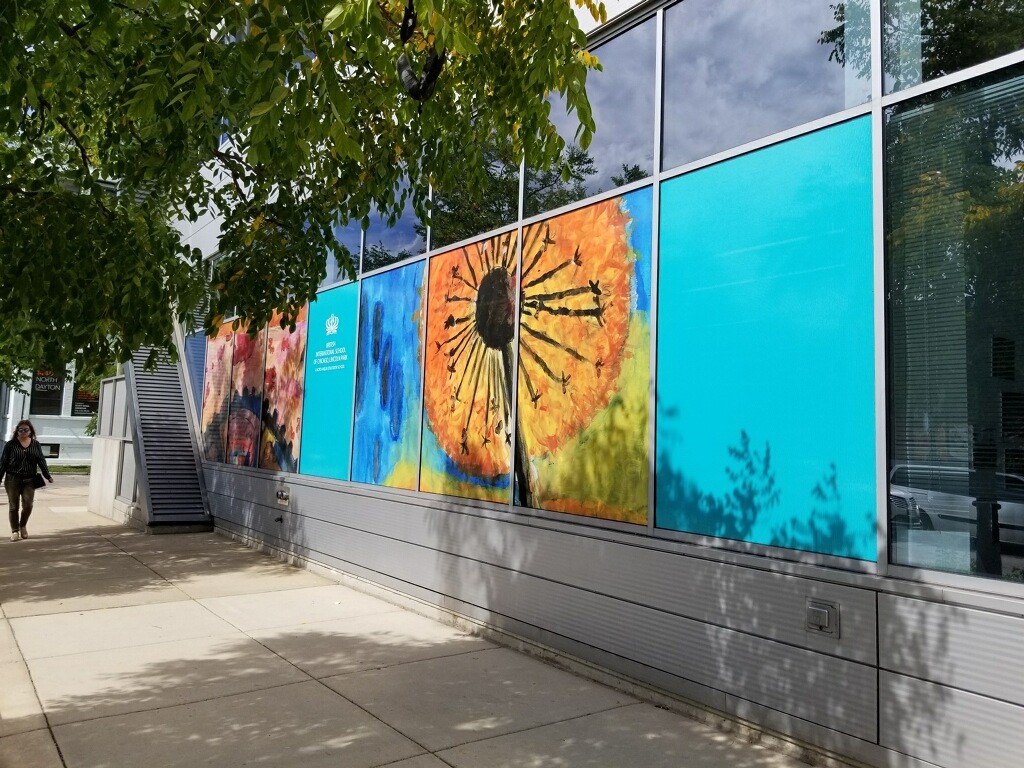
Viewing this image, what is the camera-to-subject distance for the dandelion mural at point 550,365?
6152 mm

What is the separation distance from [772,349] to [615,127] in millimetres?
2485

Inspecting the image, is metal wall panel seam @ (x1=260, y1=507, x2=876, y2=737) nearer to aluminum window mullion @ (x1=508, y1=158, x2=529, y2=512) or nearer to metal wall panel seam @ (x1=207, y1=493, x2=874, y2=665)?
metal wall panel seam @ (x1=207, y1=493, x2=874, y2=665)

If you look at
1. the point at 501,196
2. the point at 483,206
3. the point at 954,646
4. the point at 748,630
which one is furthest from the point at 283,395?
the point at 954,646

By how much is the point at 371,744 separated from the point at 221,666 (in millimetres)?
2001

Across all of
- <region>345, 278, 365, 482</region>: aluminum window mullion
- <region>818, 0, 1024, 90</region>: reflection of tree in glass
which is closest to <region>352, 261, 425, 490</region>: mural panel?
<region>345, 278, 365, 482</region>: aluminum window mullion

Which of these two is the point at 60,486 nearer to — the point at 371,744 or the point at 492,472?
the point at 492,472

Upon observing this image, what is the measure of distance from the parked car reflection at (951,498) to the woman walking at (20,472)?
12123 millimetres

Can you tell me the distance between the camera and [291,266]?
6.14 meters

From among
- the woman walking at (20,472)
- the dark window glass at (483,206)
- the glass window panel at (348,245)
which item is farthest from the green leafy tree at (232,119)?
the woman walking at (20,472)

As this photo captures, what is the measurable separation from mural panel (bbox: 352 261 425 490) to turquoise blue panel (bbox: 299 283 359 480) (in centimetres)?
31

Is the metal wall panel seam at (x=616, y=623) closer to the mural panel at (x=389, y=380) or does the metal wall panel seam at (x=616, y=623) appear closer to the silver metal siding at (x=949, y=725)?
the silver metal siding at (x=949, y=725)

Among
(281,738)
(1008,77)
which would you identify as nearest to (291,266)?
(281,738)

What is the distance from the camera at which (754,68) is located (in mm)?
5551

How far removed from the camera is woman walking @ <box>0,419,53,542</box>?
40.6ft
